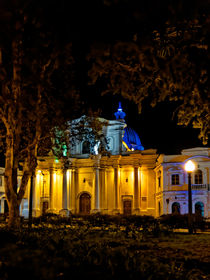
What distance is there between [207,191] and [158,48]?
3368 centimetres

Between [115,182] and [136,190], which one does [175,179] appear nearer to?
[136,190]

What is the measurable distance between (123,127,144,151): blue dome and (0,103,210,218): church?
12.5 feet

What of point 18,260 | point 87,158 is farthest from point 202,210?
point 18,260

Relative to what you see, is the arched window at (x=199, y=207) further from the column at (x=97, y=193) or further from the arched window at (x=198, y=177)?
the column at (x=97, y=193)

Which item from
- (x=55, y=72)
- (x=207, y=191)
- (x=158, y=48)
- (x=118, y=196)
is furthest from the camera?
(x=118, y=196)

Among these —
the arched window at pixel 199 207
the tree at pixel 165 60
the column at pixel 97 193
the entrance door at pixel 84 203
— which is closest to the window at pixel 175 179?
the arched window at pixel 199 207

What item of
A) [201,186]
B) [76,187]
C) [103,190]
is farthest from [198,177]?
[76,187]

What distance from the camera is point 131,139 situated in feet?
195

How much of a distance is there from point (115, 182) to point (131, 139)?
38.9 feet

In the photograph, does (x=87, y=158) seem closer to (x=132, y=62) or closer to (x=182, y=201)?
(x=182, y=201)

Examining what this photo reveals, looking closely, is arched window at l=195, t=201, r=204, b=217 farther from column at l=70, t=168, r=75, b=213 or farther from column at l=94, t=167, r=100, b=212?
column at l=70, t=168, r=75, b=213

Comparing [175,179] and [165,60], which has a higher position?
[165,60]

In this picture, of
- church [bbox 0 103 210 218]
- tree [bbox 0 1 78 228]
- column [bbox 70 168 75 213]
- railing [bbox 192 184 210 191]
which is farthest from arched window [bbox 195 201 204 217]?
tree [bbox 0 1 78 228]

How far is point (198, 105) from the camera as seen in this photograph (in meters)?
12.2
